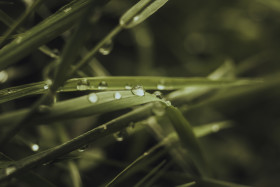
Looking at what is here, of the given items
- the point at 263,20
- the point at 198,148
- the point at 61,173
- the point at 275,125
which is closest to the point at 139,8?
the point at 198,148

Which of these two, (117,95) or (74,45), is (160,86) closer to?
(117,95)

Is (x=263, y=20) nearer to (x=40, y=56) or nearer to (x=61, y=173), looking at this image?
(x=40, y=56)

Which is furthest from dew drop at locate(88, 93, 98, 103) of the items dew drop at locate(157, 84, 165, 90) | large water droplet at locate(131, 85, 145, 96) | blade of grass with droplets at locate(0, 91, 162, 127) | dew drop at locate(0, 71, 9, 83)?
dew drop at locate(0, 71, 9, 83)

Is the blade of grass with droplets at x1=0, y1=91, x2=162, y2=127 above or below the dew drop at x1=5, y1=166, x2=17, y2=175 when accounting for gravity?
above

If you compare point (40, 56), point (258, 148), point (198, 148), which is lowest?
point (198, 148)

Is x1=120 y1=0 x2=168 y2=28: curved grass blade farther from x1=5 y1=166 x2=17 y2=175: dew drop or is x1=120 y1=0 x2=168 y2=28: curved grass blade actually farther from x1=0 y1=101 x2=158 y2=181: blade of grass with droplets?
x1=5 y1=166 x2=17 y2=175: dew drop

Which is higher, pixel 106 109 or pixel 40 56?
pixel 40 56

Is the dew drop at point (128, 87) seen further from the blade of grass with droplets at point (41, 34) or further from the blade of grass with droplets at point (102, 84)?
the blade of grass with droplets at point (41, 34)
